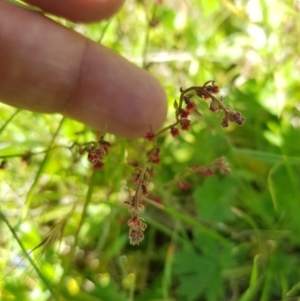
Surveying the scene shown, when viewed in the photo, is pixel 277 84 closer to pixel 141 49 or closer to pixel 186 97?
pixel 141 49

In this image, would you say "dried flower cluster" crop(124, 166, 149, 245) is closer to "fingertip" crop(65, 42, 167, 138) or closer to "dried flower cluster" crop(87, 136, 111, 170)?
"dried flower cluster" crop(87, 136, 111, 170)

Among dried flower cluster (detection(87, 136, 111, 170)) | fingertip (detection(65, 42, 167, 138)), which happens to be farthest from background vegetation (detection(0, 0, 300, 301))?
dried flower cluster (detection(87, 136, 111, 170))

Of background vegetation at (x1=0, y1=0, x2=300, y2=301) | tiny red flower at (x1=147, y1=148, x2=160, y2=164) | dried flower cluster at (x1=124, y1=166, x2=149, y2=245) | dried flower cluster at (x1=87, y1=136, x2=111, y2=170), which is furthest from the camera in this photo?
background vegetation at (x1=0, y1=0, x2=300, y2=301)

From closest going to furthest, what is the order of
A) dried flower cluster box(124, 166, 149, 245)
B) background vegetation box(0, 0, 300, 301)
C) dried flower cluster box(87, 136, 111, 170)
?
dried flower cluster box(124, 166, 149, 245)
dried flower cluster box(87, 136, 111, 170)
background vegetation box(0, 0, 300, 301)

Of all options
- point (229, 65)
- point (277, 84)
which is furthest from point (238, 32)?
point (277, 84)

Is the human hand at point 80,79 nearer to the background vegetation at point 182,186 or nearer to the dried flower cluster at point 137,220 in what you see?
the background vegetation at point 182,186

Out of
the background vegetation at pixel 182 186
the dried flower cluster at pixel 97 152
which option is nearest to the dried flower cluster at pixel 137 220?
the dried flower cluster at pixel 97 152
